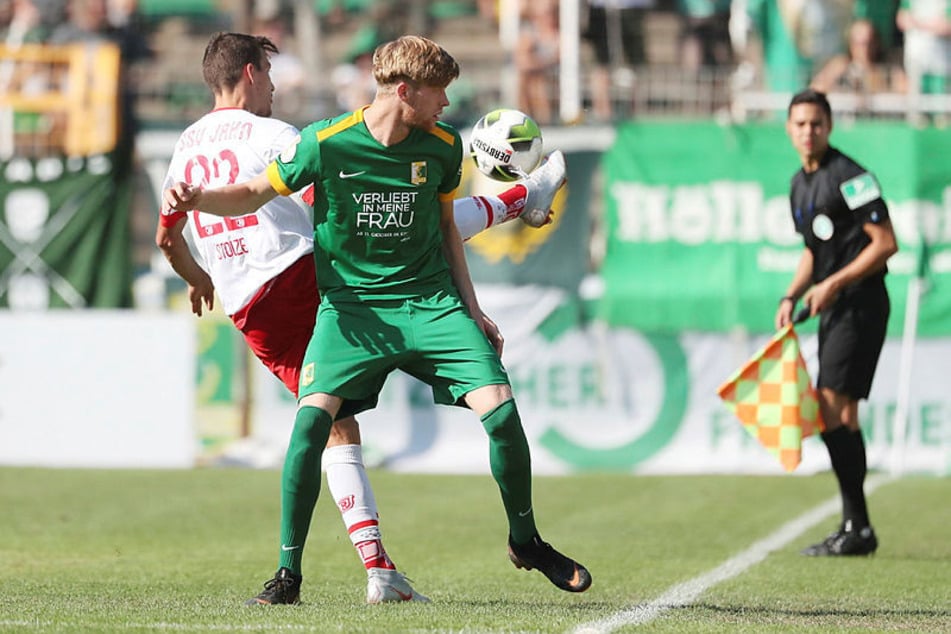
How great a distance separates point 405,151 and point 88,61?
9897 mm

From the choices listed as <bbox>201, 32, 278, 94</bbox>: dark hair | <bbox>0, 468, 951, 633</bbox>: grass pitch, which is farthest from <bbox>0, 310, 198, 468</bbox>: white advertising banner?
<bbox>201, 32, 278, 94</bbox>: dark hair

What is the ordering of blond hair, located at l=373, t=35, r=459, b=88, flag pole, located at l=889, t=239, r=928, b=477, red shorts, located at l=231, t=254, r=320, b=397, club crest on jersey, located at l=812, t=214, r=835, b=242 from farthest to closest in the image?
flag pole, located at l=889, t=239, r=928, b=477
club crest on jersey, located at l=812, t=214, r=835, b=242
red shorts, located at l=231, t=254, r=320, b=397
blond hair, located at l=373, t=35, r=459, b=88

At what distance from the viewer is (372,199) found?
6324mm

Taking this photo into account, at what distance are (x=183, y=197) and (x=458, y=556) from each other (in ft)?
11.1

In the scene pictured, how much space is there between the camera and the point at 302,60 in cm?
1897

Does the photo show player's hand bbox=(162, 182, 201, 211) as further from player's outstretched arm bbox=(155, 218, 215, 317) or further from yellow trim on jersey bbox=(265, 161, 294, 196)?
player's outstretched arm bbox=(155, 218, 215, 317)

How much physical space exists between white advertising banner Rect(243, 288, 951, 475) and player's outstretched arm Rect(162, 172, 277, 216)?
26.5 feet

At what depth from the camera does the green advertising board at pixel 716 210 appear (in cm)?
1384

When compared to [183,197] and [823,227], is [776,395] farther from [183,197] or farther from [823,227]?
[183,197]

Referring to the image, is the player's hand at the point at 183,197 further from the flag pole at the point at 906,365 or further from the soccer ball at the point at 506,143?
the flag pole at the point at 906,365

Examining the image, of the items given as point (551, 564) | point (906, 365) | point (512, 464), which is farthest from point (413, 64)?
point (906, 365)

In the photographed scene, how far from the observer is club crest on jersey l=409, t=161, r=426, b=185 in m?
6.35

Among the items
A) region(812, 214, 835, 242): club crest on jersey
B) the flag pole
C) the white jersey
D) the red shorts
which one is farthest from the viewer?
the flag pole

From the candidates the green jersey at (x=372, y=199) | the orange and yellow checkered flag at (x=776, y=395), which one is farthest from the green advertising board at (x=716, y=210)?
the green jersey at (x=372, y=199)
